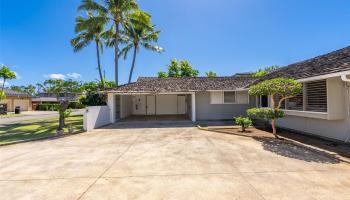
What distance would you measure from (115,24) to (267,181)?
1910 centimetres

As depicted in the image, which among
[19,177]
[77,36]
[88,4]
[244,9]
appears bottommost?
[19,177]

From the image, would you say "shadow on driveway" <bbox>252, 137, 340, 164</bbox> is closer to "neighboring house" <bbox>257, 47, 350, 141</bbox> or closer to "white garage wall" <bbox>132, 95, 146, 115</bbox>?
"neighboring house" <bbox>257, 47, 350, 141</bbox>

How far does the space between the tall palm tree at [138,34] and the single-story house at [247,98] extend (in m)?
5.58

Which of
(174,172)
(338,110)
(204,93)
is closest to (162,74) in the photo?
(204,93)

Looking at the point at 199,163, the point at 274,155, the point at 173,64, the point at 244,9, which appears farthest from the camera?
the point at 173,64

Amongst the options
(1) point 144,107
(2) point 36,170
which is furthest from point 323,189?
(1) point 144,107

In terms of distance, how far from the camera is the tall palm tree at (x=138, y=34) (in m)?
19.0

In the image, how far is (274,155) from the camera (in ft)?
20.4

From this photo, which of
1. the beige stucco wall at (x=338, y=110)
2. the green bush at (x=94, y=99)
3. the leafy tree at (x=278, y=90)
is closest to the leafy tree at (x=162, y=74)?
the green bush at (x=94, y=99)

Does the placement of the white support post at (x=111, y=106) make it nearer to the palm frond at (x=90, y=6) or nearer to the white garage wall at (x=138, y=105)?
the white garage wall at (x=138, y=105)

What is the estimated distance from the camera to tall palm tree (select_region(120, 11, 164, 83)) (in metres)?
19.0

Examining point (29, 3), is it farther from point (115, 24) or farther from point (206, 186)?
point (206, 186)

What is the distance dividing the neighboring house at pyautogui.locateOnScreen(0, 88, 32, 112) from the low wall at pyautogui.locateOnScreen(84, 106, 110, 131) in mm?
32213

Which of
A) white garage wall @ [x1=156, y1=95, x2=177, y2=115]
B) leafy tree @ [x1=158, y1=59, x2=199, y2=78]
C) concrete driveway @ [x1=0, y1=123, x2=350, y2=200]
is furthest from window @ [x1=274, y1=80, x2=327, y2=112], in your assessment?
leafy tree @ [x1=158, y1=59, x2=199, y2=78]
